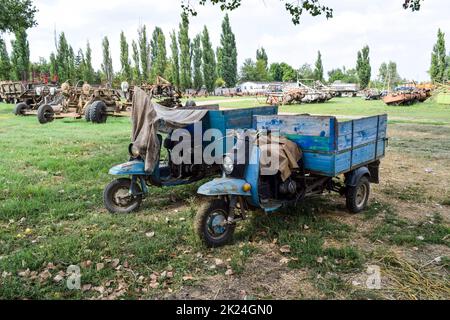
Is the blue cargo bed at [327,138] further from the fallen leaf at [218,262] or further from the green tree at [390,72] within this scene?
the green tree at [390,72]

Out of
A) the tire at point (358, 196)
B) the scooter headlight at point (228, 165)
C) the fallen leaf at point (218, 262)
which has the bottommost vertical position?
the fallen leaf at point (218, 262)

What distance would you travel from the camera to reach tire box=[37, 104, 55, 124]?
645 inches

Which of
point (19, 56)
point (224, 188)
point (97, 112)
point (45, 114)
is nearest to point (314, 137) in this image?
point (224, 188)

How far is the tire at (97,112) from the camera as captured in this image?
1603 cm

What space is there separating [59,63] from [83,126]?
4700 centimetres

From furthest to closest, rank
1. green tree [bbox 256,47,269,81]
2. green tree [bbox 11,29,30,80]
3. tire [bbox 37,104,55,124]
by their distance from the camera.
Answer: green tree [bbox 256,47,269,81]
green tree [bbox 11,29,30,80]
tire [bbox 37,104,55,124]

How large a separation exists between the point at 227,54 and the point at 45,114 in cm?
5998

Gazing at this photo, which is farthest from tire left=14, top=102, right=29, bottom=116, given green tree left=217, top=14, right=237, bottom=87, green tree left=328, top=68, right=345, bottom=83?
green tree left=328, top=68, right=345, bottom=83

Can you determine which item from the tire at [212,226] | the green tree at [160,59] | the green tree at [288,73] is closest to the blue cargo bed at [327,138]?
the tire at [212,226]

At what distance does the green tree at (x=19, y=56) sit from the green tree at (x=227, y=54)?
34787mm

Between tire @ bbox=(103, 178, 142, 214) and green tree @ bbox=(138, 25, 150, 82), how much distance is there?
2331 inches

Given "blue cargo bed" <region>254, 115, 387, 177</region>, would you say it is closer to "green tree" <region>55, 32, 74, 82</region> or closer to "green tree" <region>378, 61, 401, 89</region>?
"green tree" <region>55, 32, 74, 82</region>

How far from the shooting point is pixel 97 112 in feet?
52.6

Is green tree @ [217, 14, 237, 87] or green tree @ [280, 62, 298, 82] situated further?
green tree @ [280, 62, 298, 82]
